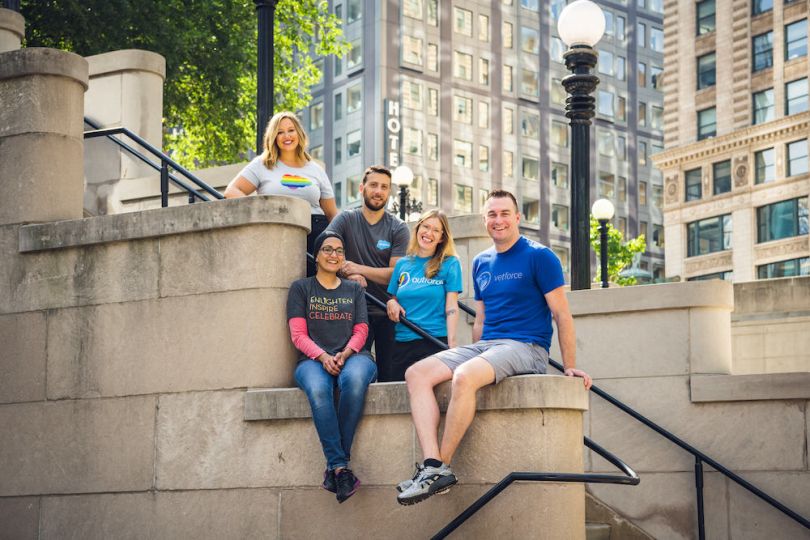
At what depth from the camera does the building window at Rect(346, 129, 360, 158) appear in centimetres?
6925

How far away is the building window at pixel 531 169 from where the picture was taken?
76.2 meters

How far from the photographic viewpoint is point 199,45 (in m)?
24.6

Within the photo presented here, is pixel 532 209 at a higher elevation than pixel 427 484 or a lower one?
higher

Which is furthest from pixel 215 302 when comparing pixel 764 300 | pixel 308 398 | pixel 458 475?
pixel 764 300

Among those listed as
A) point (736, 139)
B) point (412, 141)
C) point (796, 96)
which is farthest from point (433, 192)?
point (796, 96)

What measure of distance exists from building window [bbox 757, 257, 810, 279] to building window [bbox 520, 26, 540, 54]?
31.7 meters

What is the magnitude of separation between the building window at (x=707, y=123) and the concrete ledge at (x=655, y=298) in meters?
46.3

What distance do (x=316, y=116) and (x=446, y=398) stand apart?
224ft

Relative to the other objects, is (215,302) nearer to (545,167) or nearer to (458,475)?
(458,475)

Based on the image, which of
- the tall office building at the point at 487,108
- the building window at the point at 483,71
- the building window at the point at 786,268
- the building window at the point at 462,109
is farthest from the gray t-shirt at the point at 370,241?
the building window at the point at 483,71

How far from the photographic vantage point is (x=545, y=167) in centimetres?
7738

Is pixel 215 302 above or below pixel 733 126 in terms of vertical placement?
below

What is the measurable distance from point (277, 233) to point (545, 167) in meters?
71.0

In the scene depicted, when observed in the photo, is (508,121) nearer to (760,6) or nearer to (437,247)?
(760,6)
